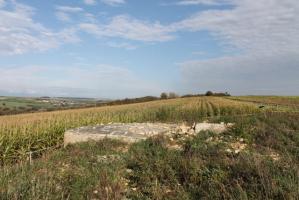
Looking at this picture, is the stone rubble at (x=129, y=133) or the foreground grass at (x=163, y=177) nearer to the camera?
the foreground grass at (x=163, y=177)

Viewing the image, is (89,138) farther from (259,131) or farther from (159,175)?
(159,175)

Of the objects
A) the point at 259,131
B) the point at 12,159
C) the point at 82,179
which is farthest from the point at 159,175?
the point at 12,159

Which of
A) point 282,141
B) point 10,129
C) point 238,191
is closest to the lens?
point 238,191

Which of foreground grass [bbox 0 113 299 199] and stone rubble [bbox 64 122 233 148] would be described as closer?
foreground grass [bbox 0 113 299 199]

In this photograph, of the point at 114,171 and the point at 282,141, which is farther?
the point at 282,141

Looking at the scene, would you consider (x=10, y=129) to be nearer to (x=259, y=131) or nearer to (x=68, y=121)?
(x=68, y=121)

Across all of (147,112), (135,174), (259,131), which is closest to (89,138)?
(259,131)

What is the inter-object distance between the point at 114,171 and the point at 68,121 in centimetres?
1576

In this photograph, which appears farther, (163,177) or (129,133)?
(129,133)

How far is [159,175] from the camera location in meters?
8.61

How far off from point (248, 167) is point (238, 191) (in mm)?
1310

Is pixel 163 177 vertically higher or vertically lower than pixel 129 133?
lower

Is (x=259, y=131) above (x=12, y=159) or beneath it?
above

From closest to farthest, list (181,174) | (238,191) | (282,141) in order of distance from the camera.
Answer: (238,191) < (181,174) < (282,141)
